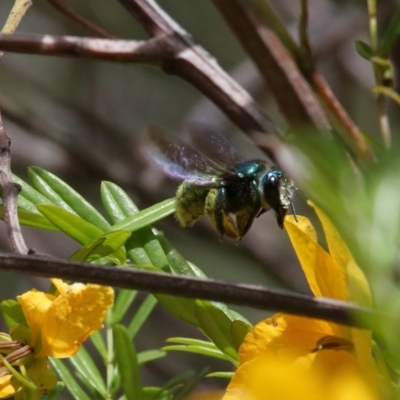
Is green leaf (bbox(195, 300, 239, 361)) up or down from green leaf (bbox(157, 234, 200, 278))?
down

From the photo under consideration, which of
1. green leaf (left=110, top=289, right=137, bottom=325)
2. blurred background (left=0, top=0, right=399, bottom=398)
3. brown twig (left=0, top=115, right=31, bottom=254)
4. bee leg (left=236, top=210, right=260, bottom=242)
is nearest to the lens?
brown twig (left=0, top=115, right=31, bottom=254)

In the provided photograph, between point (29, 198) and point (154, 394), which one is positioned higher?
point (29, 198)

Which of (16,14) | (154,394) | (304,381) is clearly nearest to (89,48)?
(16,14)

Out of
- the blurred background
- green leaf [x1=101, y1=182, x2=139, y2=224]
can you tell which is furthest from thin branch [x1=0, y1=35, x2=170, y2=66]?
the blurred background

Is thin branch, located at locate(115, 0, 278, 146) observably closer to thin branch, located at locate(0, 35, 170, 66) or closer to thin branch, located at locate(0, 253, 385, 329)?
thin branch, located at locate(0, 35, 170, 66)

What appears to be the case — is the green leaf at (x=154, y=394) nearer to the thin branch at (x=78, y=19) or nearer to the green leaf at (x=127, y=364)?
the green leaf at (x=127, y=364)

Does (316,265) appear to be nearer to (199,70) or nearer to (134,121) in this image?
(199,70)

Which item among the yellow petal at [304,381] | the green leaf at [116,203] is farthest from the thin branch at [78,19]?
the yellow petal at [304,381]
